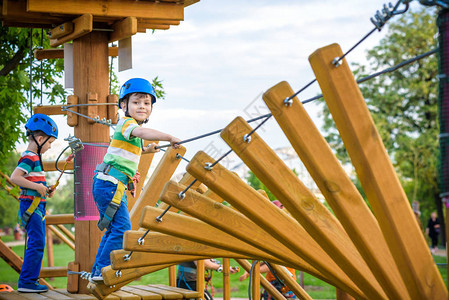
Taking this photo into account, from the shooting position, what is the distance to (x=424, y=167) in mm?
24641

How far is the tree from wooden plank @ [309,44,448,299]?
22778 millimetres

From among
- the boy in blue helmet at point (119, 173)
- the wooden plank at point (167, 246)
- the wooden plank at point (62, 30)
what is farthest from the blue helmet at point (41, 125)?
the wooden plank at point (167, 246)

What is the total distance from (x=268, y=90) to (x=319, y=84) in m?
0.25

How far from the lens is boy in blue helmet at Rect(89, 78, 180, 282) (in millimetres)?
4555

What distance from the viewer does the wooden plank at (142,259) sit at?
4.13m

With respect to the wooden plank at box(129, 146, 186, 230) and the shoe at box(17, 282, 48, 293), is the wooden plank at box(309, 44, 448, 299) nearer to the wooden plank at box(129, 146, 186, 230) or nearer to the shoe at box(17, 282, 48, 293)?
the wooden plank at box(129, 146, 186, 230)

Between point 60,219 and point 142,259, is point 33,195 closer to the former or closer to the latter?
point 60,219

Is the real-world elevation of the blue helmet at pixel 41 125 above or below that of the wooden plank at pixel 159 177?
above

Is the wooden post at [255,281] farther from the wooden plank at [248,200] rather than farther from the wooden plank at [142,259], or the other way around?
the wooden plank at [248,200]

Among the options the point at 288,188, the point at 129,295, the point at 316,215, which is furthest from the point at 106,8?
the point at 316,215

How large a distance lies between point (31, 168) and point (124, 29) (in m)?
1.54

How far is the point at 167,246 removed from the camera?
13.8 feet

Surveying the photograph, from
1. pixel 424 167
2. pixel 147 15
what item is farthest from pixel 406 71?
pixel 147 15

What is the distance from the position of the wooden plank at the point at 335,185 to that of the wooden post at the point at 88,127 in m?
2.95
